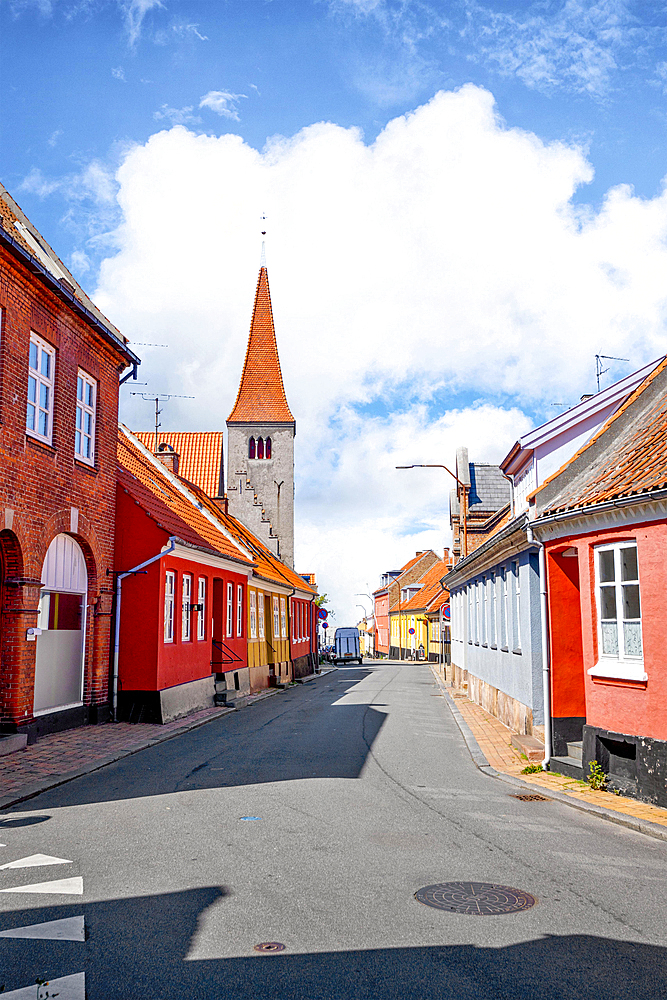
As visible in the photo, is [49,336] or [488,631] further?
[488,631]

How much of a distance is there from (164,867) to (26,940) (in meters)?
1.68

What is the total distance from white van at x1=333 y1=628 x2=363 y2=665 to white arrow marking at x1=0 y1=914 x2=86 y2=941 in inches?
2505

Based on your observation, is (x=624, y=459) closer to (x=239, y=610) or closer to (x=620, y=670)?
(x=620, y=670)

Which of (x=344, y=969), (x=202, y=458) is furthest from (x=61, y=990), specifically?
(x=202, y=458)

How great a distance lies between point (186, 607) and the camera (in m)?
20.7

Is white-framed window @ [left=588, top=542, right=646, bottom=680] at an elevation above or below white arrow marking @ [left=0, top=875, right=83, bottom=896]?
above

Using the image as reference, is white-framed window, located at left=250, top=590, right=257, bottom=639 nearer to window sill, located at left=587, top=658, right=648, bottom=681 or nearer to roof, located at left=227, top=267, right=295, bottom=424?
window sill, located at left=587, top=658, right=648, bottom=681

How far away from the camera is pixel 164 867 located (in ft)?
21.9

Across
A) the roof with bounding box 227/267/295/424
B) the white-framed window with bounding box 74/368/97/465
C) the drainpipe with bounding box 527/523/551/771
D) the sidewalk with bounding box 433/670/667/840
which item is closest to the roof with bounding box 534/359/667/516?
the drainpipe with bounding box 527/523/551/771

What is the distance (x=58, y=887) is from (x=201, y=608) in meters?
15.4

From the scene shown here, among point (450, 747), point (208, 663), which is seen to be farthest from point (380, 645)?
point (450, 747)

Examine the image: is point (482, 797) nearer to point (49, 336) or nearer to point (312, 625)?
point (49, 336)

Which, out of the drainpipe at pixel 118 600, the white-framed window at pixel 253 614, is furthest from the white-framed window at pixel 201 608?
the white-framed window at pixel 253 614

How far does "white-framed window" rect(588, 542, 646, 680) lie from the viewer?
33.3 ft
